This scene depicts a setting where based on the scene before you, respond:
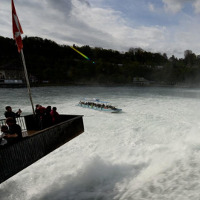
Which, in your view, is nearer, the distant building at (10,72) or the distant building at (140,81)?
the distant building at (10,72)

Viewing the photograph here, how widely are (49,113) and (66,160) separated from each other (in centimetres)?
470

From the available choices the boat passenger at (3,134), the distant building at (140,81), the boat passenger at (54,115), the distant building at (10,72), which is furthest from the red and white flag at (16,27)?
the distant building at (140,81)

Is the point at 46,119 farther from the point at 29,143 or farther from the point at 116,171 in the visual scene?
the point at 116,171

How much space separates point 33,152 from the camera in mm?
7766

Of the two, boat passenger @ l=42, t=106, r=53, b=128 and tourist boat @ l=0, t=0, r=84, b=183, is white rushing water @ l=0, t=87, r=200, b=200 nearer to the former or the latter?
tourist boat @ l=0, t=0, r=84, b=183

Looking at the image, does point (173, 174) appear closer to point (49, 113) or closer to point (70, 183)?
point (70, 183)

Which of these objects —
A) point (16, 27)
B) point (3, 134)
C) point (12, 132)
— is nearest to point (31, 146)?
point (12, 132)

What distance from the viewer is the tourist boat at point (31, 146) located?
6.54 m

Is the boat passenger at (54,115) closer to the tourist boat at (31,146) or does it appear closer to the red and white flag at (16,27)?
the tourist boat at (31,146)

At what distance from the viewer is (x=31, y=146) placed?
302 inches

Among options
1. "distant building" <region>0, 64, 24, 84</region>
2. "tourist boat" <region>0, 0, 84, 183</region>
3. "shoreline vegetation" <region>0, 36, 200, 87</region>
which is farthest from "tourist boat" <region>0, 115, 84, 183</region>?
"shoreline vegetation" <region>0, 36, 200, 87</region>

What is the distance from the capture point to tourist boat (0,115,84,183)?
6.54 metres

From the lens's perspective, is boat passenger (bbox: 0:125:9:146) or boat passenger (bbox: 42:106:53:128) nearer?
boat passenger (bbox: 0:125:9:146)

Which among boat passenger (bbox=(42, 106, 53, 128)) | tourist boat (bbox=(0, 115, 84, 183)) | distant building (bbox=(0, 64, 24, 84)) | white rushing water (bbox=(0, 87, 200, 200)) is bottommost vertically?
A: white rushing water (bbox=(0, 87, 200, 200))
